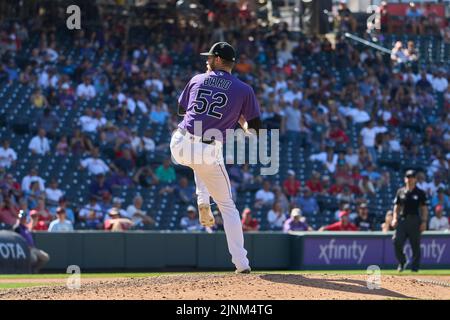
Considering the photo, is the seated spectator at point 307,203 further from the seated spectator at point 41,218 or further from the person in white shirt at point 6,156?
the person in white shirt at point 6,156

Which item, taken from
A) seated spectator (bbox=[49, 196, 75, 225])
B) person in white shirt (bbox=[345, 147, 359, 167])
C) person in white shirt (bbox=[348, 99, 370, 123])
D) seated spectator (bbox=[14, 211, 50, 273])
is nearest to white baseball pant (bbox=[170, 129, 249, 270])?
seated spectator (bbox=[14, 211, 50, 273])

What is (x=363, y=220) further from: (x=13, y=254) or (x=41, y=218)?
(x=13, y=254)

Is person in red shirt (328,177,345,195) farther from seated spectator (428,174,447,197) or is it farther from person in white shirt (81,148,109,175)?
person in white shirt (81,148,109,175)

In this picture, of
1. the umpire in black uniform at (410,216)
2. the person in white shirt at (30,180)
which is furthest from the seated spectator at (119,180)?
the umpire in black uniform at (410,216)

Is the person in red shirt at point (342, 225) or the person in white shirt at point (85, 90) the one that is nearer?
the person in red shirt at point (342, 225)

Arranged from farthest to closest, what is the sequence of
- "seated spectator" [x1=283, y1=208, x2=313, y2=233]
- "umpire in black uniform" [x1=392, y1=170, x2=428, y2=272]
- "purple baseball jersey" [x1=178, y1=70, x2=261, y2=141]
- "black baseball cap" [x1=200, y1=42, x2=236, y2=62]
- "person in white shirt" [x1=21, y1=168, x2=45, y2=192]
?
"seated spectator" [x1=283, y1=208, x2=313, y2=233], "person in white shirt" [x1=21, y1=168, x2=45, y2=192], "umpire in black uniform" [x1=392, y1=170, x2=428, y2=272], "black baseball cap" [x1=200, y1=42, x2=236, y2=62], "purple baseball jersey" [x1=178, y1=70, x2=261, y2=141]

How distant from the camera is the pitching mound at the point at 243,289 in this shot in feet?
27.4

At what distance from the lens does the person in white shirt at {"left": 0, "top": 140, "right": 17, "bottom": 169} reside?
19.6m

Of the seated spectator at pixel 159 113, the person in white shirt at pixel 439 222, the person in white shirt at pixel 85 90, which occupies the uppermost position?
the person in white shirt at pixel 85 90

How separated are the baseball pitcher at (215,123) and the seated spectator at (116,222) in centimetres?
888

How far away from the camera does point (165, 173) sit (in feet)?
69.5

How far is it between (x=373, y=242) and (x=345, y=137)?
5.75 metres

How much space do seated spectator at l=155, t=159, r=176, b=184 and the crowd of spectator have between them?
0.03 meters

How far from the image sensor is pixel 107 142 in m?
21.2
